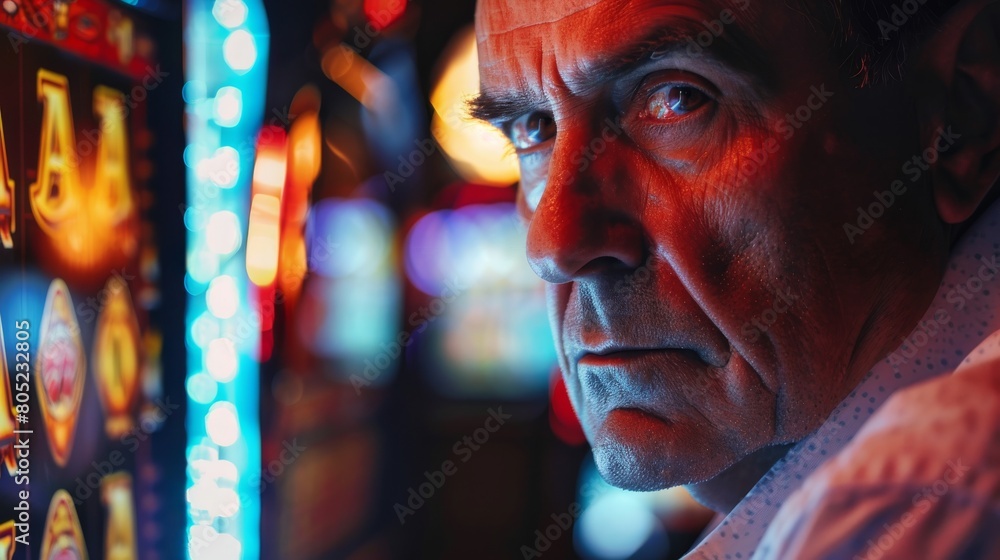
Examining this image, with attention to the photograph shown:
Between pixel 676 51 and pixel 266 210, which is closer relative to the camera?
pixel 676 51

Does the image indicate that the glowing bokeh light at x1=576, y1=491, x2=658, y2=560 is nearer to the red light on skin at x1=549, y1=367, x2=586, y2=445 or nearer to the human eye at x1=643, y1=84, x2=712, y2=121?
the red light on skin at x1=549, y1=367, x2=586, y2=445

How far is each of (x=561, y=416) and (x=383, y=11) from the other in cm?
222

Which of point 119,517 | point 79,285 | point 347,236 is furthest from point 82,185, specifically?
point 347,236

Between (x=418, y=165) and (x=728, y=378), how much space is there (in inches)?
137

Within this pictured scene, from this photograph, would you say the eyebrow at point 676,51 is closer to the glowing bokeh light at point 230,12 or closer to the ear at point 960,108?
the ear at point 960,108

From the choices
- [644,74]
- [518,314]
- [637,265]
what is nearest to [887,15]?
[644,74]

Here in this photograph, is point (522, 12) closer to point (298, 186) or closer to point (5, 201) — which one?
point (5, 201)

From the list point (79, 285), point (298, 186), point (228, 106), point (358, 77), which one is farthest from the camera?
point (358, 77)

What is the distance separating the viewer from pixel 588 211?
0.83m

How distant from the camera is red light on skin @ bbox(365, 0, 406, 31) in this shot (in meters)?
3.73

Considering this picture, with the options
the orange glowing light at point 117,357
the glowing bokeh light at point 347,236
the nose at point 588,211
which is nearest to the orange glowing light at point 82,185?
the orange glowing light at point 117,357

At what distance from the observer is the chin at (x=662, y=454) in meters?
0.83

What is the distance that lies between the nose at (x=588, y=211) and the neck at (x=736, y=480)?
32cm

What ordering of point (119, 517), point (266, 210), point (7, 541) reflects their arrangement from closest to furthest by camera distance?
1. point (7, 541)
2. point (119, 517)
3. point (266, 210)
